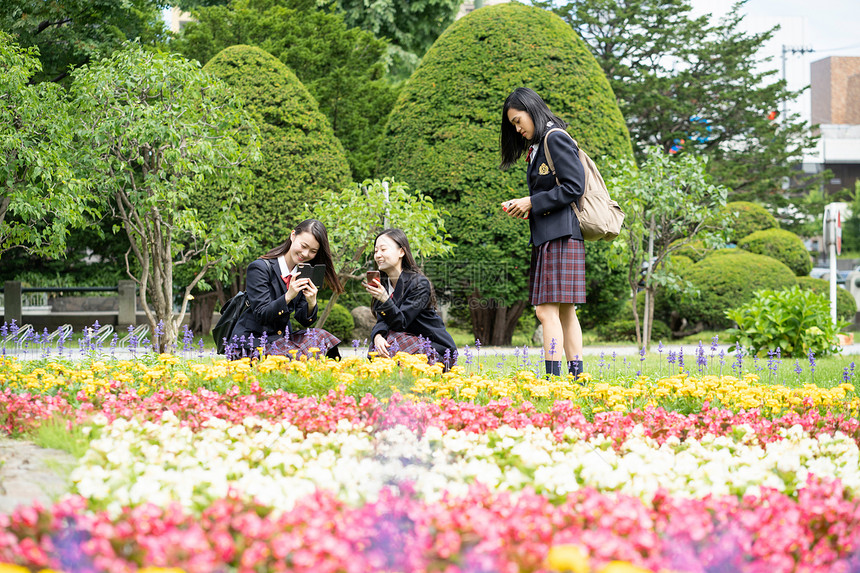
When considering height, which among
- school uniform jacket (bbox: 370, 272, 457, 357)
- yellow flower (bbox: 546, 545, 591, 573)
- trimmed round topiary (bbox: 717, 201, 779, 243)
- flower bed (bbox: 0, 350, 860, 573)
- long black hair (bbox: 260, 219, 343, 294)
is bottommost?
flower bed (bbox: 0, 350, 860, 573)

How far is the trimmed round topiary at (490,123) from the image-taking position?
29.5 feet

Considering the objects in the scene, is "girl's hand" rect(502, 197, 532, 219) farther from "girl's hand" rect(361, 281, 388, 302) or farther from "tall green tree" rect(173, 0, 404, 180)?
"tall green tree" rect(173, 0, 404, 180)

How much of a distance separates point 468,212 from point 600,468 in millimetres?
6935

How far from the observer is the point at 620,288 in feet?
31.4

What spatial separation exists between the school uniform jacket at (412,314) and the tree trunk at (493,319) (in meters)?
4.66

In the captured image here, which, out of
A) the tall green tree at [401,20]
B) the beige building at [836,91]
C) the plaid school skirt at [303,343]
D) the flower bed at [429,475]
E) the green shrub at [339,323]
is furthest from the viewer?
the beige building at [836,91]

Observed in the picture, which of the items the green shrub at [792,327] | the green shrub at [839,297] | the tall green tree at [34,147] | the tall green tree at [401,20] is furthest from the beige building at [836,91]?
the tall green tree at [34,147]

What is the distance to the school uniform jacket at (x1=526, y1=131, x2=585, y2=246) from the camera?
4.12 meters

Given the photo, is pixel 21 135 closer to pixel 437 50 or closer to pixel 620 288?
pixel 437 50

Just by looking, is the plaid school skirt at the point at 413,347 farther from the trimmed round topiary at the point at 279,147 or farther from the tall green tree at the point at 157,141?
the trimmed round topiary at the point at 279,147

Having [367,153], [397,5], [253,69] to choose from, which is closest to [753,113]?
[397,5]

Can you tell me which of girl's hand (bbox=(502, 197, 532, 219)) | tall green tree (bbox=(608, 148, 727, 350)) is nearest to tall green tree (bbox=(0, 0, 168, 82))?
tall green tree (bbox=(608, 148, 727, 350))

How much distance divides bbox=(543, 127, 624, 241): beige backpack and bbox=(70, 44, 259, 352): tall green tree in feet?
12.4

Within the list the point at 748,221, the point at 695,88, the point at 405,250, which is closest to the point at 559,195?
the point at 405,250
